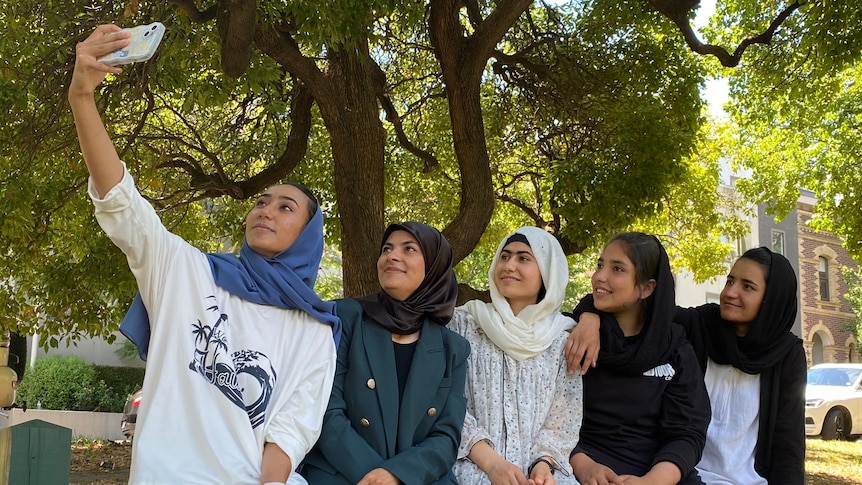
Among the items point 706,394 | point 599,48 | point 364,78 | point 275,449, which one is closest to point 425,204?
point 599,48

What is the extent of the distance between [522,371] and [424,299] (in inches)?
21.9

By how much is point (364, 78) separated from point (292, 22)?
869mm

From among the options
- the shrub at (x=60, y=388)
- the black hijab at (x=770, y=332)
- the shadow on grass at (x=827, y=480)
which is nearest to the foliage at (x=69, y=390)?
the shrub at (x=60, y=388)

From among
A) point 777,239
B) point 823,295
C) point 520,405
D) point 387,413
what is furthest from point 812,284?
point 387,413

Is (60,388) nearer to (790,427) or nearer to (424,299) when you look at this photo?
(424,299)

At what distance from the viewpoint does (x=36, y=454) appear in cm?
295

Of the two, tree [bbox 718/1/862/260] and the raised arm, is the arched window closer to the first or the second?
tree [bbox 718/1/862/260]

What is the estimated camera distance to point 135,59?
262 centimetres

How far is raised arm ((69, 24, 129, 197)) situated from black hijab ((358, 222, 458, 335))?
1174 millimetres

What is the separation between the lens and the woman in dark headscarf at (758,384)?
380 cm

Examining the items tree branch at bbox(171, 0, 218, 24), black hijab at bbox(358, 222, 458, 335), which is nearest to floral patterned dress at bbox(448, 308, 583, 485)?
black hijab at bbox(358, 222, 458, 335)

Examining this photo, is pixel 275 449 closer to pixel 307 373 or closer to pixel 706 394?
pixel 307 373

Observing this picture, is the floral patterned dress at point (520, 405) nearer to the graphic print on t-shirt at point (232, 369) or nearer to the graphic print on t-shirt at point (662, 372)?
the graphic print on t-shirt at point (662, 372)

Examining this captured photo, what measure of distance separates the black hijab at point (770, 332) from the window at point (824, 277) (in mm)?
30488
